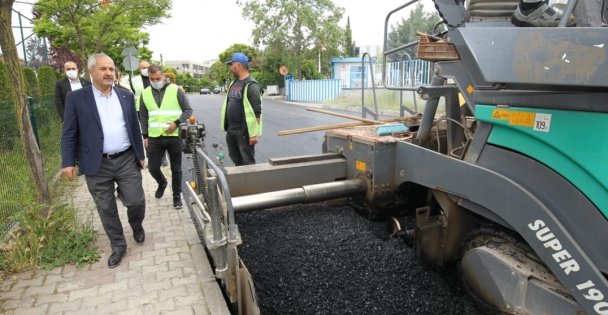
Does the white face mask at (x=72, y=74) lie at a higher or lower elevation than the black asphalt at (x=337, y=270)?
higher

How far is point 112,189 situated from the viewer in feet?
12.7

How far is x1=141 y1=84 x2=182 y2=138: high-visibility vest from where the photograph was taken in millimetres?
5043

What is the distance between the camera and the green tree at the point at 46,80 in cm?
1174

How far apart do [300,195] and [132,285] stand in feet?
5.02

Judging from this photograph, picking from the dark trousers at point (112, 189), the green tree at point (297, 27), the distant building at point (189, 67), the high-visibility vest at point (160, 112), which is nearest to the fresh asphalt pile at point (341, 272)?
the dark trousers at point (112, 189)

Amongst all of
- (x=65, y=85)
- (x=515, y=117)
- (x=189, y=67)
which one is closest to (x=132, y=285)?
(x=515, y=117)

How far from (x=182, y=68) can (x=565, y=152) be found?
141673 mm

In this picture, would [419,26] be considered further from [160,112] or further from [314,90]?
[160,112]

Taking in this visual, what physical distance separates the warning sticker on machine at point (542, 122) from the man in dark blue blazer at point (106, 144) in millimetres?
3253

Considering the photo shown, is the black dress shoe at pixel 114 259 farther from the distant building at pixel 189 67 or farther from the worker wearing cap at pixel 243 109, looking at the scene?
the distant building at pixel 189 67

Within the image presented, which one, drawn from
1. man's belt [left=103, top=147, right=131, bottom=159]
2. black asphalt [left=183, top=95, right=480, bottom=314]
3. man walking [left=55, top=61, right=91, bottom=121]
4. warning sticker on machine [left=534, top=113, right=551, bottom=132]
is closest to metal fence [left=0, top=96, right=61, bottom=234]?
man walking [left=55, top=61, right=91, bottom=121]

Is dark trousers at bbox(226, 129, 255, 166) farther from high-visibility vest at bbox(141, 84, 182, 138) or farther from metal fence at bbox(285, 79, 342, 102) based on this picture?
metal fence at bbox(285, 79, 342, 102)

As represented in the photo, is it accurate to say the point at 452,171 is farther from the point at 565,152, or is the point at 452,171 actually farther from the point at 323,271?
the point at 323,271

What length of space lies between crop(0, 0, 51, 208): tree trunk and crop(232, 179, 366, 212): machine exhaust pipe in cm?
239
